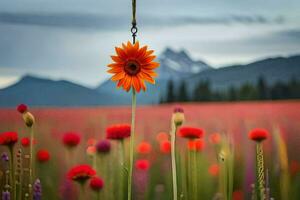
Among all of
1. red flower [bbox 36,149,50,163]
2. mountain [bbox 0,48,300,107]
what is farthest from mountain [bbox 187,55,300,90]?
red flower [bbox 36,149,50,163]

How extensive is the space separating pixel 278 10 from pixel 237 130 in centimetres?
43

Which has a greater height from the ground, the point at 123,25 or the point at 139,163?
the point at 123,25

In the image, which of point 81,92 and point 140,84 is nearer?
point 140,84

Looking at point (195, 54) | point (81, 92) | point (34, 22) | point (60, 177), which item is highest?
point (34, 22)

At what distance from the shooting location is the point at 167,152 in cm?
155

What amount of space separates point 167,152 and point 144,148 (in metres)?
0.08

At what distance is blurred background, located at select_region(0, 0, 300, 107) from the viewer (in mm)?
1564

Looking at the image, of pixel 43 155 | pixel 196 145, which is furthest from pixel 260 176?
pixel 43 155

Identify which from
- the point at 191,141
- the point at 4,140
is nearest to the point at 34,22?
the point at 4,140

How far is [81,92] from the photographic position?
1600mm

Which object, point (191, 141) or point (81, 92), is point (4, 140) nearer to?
point (81, 92)

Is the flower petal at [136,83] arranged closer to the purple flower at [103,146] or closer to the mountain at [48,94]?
the mountain at [48,94]

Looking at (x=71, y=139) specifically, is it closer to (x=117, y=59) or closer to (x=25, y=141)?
(x=25, y=141)

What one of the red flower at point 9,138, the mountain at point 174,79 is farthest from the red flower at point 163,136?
the red flower at point 9,138
